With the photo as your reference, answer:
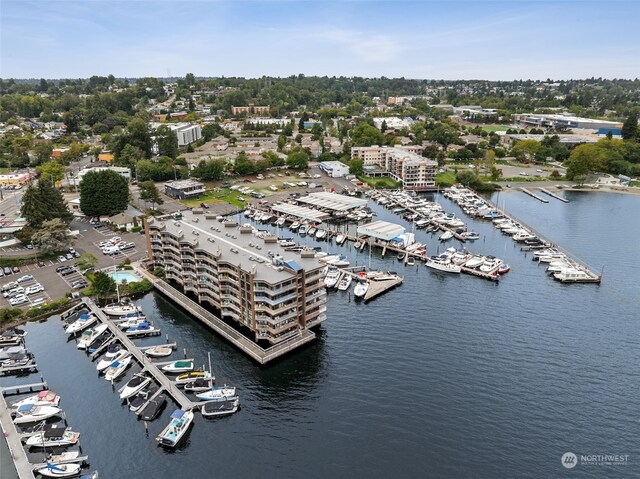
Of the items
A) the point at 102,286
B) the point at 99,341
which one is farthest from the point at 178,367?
the point at 102,286

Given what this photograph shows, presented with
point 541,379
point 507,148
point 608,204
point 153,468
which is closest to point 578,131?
point 507,148

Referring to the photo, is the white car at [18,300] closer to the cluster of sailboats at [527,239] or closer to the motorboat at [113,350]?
the motorboat at [113,350]

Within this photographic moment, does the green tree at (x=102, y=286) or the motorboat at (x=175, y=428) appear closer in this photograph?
the motorboat at (x=175, y=428)

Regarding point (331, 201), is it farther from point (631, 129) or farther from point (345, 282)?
point (631, 129)

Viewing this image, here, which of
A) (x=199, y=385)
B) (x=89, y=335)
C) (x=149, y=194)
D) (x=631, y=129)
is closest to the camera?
(x=199, y=385)

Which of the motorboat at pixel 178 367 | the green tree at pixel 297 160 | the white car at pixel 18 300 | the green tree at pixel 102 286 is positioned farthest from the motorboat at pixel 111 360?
the green tree at pixel 297 160

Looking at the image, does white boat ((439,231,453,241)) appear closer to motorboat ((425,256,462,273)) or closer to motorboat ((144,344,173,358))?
motorboat ((425,256,462,273))
